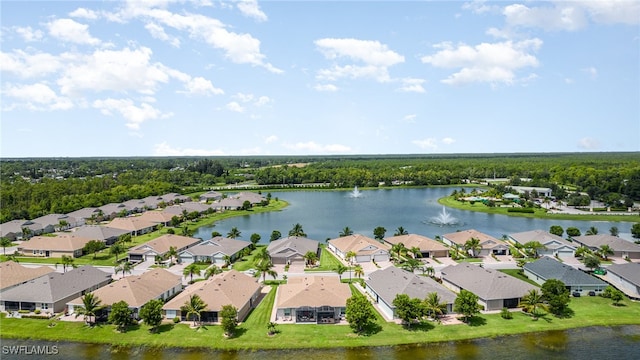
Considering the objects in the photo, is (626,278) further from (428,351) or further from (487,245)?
(428,351)

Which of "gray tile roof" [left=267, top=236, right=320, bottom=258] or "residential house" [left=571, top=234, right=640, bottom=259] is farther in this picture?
"residential house" [left=571, top=234, right=640, bottom=259]

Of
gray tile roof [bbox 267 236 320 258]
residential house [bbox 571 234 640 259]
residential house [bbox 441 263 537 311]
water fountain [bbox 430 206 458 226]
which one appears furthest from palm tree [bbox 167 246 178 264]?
residential house [bbox 571 234 640 259]

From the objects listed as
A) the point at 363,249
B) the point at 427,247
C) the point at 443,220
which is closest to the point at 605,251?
the point at 427,247

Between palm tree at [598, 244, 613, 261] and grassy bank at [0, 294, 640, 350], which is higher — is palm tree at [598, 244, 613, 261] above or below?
above

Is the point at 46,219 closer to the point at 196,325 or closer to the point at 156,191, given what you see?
the point at 156,191

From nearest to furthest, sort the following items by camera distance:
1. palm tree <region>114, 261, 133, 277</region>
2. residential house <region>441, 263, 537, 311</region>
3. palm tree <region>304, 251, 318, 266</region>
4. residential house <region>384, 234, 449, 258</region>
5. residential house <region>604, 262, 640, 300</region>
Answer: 1. residential house <region>441, 263, 537, 311</region>
2. residential house <region>604, 262, 640, 300</region>
3. palm tree <region>114, 261, 133, 277</region>
4. palm tree <region>304, 251, 318, 266</region>
5. residential house <region>384, 234, 449, 258</region>

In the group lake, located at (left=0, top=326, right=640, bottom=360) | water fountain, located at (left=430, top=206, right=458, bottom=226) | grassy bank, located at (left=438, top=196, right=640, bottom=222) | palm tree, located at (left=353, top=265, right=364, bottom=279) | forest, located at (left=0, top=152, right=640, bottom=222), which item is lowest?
lake, located at (left=0, top=326, right=640, bottom=360)

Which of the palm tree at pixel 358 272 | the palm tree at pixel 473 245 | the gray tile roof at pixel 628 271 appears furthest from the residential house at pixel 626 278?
the palm tree at pixel 358 272

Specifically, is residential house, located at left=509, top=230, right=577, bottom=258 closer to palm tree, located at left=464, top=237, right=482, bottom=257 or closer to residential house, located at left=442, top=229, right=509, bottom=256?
residential house, located at left=442, top=229, right=509, bottom=256

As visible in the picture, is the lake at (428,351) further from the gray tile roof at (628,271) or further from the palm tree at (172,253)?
the palm tree at (172,253)
